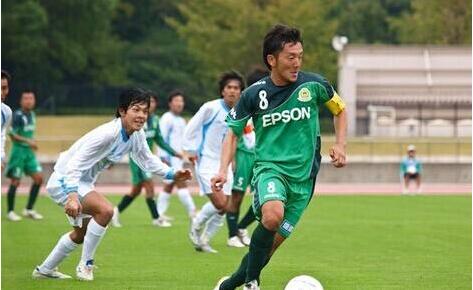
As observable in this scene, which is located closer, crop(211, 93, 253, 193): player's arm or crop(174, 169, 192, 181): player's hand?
crop(211, 93, 253, 193): player's arm

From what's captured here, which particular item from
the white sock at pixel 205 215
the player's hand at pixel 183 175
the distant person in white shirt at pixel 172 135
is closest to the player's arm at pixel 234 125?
the player's hand at pixel 183 175

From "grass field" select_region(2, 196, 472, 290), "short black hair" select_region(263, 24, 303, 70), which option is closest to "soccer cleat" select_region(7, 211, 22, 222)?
"grass field" select_region(2, 196, 472, 290)

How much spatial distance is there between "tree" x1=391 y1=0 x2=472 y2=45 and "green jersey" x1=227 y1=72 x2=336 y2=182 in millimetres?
54462

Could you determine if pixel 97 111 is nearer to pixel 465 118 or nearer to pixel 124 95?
pixel 465 118

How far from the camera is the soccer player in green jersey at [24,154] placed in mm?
18922

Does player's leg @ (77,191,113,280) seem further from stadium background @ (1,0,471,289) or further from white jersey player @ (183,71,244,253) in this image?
stadium background @ (1,0,471,289)

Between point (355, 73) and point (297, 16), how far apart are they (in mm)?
4665

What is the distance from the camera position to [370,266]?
39.9 ft

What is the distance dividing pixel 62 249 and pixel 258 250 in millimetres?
2524

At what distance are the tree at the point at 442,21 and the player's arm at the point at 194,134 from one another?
1959 inches

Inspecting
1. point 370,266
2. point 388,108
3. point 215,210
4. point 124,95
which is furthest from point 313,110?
point 388,108

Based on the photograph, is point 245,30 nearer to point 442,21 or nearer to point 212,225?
point 442,21

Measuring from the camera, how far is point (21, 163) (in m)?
19.4

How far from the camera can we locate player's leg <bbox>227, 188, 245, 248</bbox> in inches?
562
